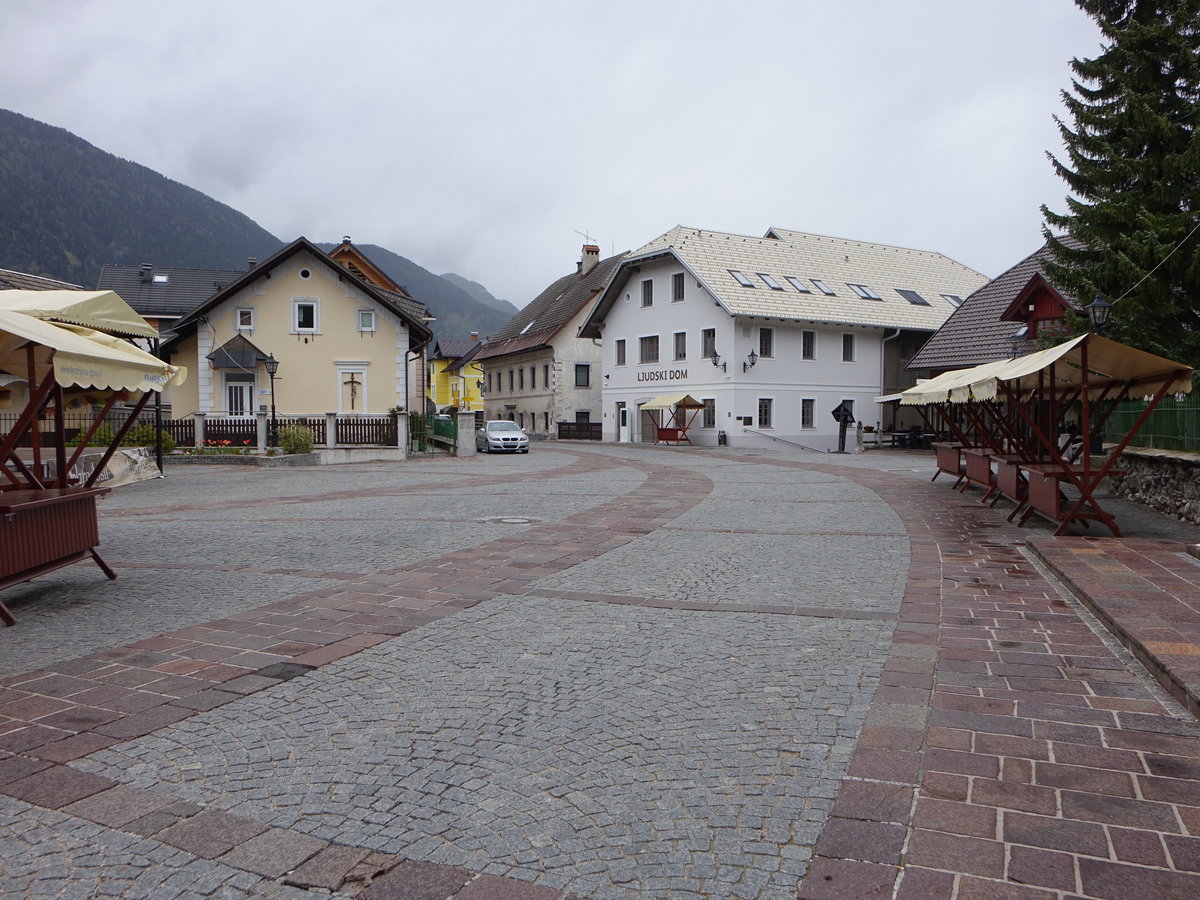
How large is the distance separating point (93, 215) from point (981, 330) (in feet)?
392

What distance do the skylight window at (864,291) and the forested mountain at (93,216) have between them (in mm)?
75374

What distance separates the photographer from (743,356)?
38.5 m

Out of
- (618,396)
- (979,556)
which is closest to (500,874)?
(979,556)

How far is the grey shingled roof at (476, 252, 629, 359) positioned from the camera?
51.6 meters

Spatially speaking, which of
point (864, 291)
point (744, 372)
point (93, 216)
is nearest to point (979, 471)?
point (744, 372)

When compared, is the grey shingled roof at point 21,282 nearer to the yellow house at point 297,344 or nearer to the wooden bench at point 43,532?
the yellow house at point 297,344

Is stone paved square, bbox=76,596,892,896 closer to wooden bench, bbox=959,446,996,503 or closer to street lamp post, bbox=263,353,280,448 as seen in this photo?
wooden bench, bbox=959,446,996,503

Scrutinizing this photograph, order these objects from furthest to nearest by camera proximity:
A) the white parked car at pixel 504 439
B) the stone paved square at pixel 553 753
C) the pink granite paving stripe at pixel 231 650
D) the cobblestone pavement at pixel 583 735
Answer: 1. the white parked car at pixel 504 439
2. the pink granite paving stripe at pixel 231 650
3. the stone paved square at pixel 553 753
4. the cobblestone pavement at pixel 583 735

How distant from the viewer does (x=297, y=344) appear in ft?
110

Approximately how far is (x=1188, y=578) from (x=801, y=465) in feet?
60.5

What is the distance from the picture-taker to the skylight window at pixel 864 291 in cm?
4356

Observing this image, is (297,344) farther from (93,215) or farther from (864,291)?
(93,215)

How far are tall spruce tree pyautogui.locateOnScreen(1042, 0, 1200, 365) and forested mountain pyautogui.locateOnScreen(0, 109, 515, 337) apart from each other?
100m

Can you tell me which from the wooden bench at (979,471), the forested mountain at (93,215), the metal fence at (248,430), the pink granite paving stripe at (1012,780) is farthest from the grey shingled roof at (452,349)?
the pink granite paving stripe at (1012,780)
